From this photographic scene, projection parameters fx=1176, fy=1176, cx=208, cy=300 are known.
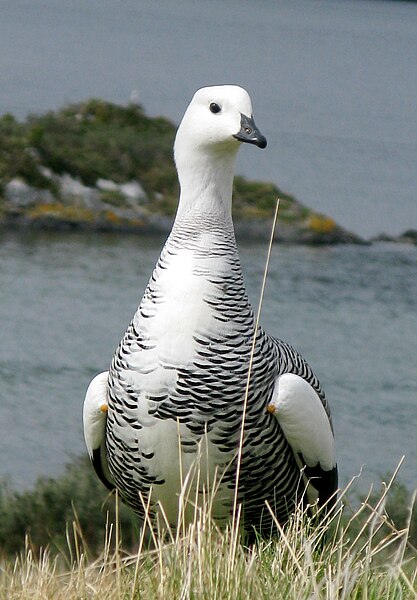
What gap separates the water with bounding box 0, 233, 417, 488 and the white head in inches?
132

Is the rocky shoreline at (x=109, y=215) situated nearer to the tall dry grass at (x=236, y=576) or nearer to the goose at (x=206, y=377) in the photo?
the goose at (x=206, y=377)

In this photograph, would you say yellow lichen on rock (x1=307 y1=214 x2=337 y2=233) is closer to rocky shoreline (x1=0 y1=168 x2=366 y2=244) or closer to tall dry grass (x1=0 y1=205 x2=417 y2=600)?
rocky shoreline (x1=0 y1=168 x2=366 y2=244)

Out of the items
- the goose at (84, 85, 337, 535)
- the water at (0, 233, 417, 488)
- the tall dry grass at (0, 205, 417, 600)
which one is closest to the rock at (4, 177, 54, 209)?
the water at (0, 233, 417, 488)

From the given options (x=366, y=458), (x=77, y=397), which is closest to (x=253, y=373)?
(x=366, y=458)

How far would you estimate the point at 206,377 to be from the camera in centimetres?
251

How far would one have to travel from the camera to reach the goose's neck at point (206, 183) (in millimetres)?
2654

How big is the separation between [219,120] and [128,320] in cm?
478

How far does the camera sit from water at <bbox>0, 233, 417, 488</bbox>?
634 cm

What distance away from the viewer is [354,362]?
275 inches

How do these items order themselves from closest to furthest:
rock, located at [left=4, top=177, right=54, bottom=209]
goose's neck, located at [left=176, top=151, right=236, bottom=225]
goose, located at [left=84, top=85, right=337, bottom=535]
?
1. goose, located at [left=84, top=85, right=337, bottom=535]
2. goose's neck, located at [left=176, top=151, right=236, bottom=225]
3. rock, located at [left=4, top=177, right=54, bottom=209]

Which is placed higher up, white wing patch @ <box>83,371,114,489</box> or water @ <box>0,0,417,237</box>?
water @ <box>0,0,417,237</box>

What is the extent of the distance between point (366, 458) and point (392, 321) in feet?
5.89

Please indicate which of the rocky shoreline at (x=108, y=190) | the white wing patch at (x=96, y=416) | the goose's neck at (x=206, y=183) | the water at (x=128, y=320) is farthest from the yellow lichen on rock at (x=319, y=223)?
the goose's neck at (x=206, y=183)

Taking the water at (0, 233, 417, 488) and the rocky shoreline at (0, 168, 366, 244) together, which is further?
the rocky shoreline at (0, 168, 366, 244)
